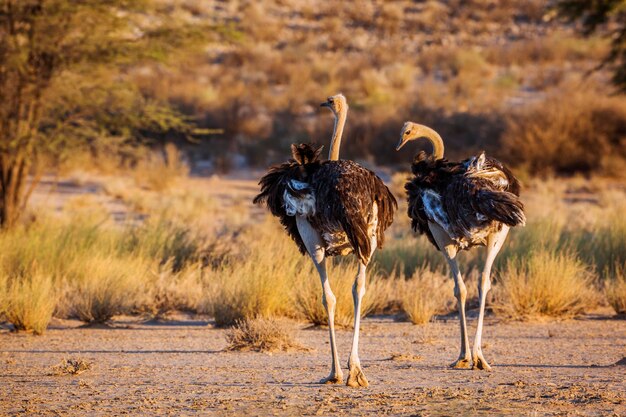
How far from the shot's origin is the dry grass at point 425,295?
11422 mm

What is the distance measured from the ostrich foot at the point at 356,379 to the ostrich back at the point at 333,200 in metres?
0.80

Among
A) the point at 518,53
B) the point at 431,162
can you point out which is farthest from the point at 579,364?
the point at 518,53

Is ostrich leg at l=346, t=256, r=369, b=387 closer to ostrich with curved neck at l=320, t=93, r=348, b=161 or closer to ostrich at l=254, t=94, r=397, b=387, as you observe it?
ostrich at l=254, t=94, r=397, b=387

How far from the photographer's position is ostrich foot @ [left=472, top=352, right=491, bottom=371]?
27.5 feet

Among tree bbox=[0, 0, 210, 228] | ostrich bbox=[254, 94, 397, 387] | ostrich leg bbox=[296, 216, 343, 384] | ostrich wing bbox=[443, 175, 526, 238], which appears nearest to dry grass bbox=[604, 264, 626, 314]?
ostrich wing bbox=[443, 175, 526, 238]

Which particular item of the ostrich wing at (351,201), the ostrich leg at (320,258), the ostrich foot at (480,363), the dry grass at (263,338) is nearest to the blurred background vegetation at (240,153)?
the dry grass at (263,338)

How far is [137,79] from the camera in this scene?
32.7 meters

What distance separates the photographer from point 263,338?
9711 mm

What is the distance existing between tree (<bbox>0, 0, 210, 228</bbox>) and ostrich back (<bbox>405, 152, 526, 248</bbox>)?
29.5ft

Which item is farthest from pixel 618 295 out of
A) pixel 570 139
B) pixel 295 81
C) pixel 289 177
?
pixel 295 81

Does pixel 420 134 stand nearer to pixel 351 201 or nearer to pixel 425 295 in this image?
pixel 351 201

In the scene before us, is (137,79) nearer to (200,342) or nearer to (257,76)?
(257,76)

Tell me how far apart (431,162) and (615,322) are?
4.18m

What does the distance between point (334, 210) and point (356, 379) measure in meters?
1.26
